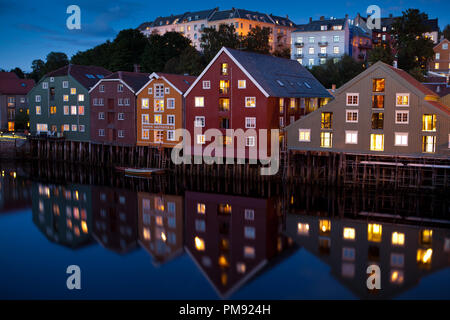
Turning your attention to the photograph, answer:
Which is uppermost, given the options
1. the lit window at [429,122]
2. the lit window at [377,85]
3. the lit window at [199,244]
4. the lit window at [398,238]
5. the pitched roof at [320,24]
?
the pitched roof at [320,24]

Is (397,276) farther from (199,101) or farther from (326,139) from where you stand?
(199,101)

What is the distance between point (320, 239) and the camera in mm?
25234

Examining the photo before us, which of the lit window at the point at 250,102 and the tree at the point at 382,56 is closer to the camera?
the lit window at the point at 250,102

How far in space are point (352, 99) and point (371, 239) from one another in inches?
557

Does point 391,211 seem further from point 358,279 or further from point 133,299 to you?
point 133,299

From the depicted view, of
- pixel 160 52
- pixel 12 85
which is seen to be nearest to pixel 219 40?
pixel 160 52

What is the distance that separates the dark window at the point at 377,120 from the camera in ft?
115

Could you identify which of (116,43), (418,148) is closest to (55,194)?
(418,148)

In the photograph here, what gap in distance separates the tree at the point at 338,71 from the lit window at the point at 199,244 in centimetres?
3886

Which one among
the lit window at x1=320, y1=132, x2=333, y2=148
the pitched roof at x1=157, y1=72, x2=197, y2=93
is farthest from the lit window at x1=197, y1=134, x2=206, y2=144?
the lit window at x1=320, y1=132, x2=333, y2=148

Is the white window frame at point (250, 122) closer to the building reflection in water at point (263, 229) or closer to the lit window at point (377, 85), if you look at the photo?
the building reflection in water at point (263, 229)

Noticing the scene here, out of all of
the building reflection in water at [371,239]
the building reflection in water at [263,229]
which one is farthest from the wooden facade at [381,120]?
the building reflection in water at [371,239]

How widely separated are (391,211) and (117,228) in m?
16.9

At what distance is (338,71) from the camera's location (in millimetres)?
59781
